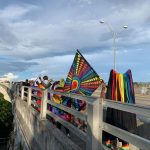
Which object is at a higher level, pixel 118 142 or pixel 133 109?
pixel 133 109

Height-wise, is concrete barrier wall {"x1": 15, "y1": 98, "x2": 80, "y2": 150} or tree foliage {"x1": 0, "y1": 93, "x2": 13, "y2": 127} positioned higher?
concrete barrier wall {"x1": 15, "y1": 98, "x2": 80, "y2": 150}

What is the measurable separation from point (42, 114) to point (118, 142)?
3354 mm

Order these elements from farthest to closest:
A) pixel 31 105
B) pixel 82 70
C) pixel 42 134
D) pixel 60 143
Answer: pixel 31 105 → pixel 42 134 → pixel 82 70 → pixel 60 143

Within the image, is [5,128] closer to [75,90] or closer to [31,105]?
[31,105]

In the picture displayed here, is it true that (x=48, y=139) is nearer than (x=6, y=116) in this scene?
Yes

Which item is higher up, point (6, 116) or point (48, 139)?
point (48, 139)

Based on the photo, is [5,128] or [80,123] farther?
[5,128]

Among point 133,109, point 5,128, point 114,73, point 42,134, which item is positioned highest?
point 114,73

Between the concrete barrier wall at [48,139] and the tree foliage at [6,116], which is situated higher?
the concrete barrier wall at [48,139]

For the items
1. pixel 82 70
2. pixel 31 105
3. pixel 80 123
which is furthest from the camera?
A: pixel 31 105

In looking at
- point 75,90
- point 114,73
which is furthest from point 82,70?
point 114,73

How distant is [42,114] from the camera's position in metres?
9.08

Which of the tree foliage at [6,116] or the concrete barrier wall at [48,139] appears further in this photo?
the tree foliage at [6,116]

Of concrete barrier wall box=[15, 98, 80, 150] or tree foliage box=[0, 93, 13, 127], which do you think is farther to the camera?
tree foliage box=[0, 93, 13, 127]
